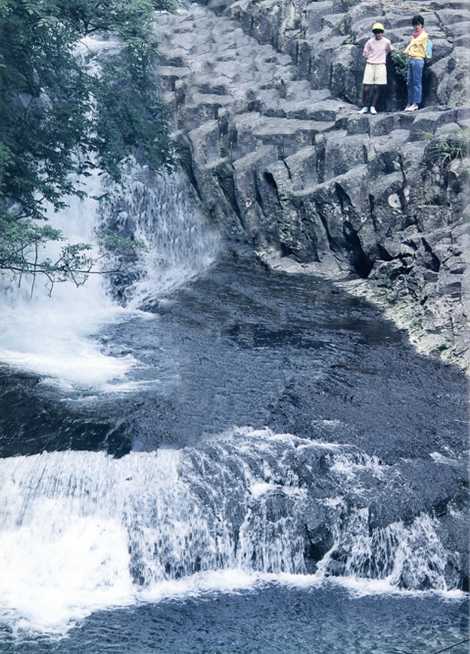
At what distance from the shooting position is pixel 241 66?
26391 millimetres

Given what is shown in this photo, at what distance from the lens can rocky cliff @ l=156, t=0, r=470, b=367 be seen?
64.4 feet

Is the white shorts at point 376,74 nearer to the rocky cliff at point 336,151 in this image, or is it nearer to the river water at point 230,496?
the rocky cliff at point 336,151

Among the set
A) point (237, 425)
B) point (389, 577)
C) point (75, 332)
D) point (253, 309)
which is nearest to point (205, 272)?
point (253, 309)

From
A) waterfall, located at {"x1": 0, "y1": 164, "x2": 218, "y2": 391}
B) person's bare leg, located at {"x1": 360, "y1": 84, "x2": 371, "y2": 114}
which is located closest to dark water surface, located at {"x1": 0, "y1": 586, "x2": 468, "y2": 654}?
waterfall, located at {"x1": 0, "y1": 164, "x2": 218, "y2": 391}

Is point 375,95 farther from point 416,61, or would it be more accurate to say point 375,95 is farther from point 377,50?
point 416,61

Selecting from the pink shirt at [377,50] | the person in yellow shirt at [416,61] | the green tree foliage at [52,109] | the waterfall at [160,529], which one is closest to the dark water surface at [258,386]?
the waterfall at [160,529]

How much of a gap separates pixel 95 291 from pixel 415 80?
785cm

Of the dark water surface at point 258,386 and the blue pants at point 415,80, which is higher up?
the blue pants at point 415,80

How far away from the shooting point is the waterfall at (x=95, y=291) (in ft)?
54.9

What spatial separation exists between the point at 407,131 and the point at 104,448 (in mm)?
10962

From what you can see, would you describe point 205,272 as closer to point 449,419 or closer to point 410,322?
point 410,322

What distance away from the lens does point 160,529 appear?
499 inches

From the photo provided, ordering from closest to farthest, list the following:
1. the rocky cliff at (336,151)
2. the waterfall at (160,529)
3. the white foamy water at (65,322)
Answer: the waterfall at (160,529), the white foamy water at (65,322), the rocky cliff at (336,151)

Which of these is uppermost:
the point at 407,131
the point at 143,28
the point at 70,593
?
the point at 143,28
